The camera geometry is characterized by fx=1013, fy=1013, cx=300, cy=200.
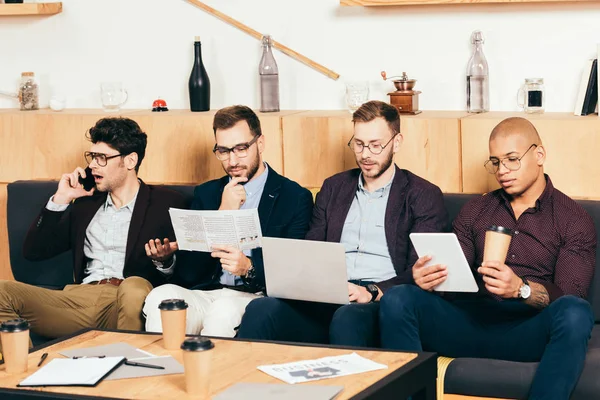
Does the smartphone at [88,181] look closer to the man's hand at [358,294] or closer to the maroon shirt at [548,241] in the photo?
the man's hand at [358,294]

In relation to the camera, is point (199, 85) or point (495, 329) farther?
point (199, 85)

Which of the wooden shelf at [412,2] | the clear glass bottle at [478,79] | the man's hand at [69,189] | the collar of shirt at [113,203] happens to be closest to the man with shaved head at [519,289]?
the clear glass bottle at [478,79]

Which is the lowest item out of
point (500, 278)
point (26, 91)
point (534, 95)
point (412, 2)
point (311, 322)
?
point (311, 322)

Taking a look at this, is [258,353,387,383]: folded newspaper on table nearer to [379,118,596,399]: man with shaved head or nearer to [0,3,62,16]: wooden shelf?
[379,118,596,399]: man with shaved head

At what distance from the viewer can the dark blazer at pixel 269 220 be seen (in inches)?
155

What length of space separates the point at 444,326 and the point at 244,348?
2.70ft

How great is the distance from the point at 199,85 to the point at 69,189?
0.83m

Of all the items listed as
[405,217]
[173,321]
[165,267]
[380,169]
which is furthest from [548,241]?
[165,267]

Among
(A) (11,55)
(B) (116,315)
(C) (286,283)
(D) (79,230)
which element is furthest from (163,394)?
(A) (11,55)

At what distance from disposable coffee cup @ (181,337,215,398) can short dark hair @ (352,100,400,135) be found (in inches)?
61.6

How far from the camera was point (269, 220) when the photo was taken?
3.94 metres

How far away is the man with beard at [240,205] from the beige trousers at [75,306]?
138mm

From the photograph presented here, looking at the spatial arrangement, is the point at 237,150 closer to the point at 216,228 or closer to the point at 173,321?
the point at 216,228

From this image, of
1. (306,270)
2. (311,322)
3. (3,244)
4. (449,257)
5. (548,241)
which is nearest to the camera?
(449,257)
